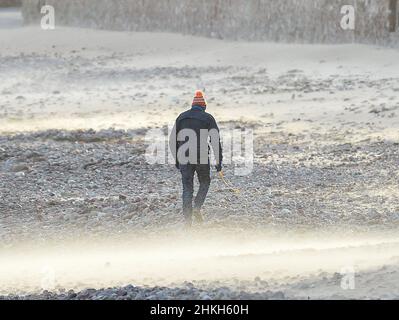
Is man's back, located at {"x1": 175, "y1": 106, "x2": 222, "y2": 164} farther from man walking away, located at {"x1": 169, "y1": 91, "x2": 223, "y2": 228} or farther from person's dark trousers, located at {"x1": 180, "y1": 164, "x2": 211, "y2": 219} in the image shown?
person's dark trousers, located at {"x1": 180, "y1": 164, "x2": 211, "y2": 219}

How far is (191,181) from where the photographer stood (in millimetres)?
11344

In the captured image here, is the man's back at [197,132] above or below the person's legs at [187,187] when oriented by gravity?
above

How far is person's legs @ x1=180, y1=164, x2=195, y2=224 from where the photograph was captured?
11.3 meters

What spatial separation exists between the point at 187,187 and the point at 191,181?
0.30 ft

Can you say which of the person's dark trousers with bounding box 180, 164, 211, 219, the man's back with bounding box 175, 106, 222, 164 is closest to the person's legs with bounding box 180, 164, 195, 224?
the person's dark trousers with bounding box 180, 164, 211, 219

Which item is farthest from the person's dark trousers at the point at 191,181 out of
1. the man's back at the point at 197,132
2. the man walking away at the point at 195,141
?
the man's back at the point at 197,132

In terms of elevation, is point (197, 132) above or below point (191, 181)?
above

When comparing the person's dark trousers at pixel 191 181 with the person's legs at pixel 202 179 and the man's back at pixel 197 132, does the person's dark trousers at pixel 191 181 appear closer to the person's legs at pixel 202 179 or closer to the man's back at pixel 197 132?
the person's legs at pixel 202 179

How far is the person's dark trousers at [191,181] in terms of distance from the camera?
1127cm

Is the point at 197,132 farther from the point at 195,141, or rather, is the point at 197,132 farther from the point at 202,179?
the point at 202,179

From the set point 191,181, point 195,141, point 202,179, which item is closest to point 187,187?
point 191,181
